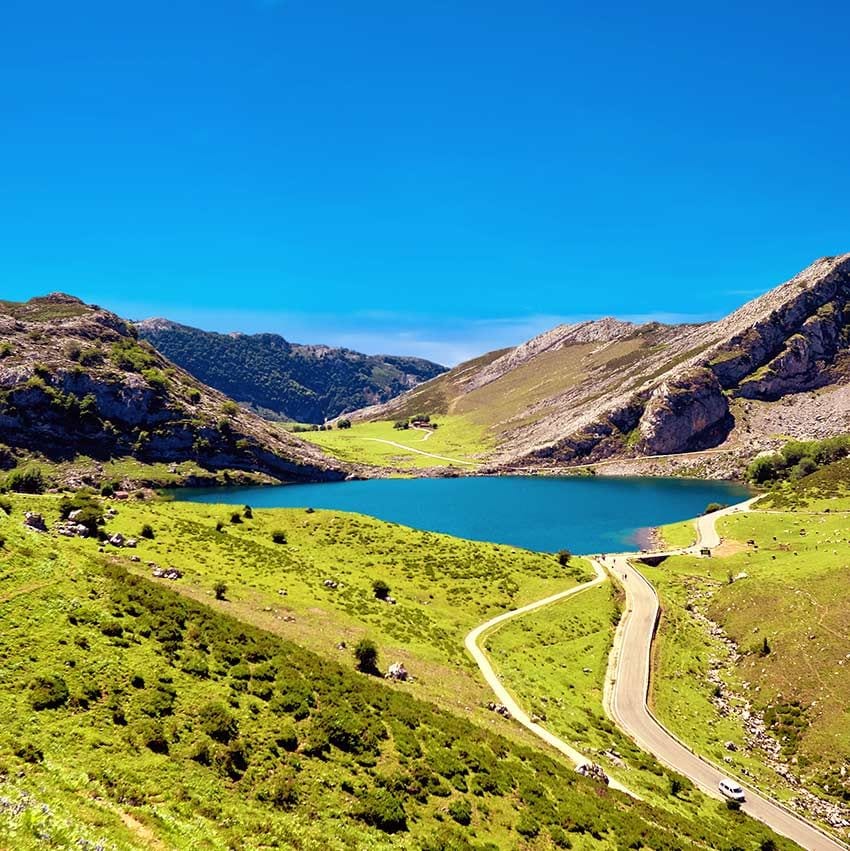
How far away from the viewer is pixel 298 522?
8619cm

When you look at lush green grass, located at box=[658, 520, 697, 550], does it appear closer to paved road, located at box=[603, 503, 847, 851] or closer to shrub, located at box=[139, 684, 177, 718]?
paved road, located at box=[603, 503, 847, 851]

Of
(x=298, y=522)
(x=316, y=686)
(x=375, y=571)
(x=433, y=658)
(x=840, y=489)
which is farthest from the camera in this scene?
(x=840, y=489)

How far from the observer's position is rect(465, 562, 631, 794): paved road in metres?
38.4

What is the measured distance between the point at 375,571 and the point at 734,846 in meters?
49.1

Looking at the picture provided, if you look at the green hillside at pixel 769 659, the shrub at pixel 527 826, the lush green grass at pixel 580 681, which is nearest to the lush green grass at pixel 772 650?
the green hillside at pixel 769 659

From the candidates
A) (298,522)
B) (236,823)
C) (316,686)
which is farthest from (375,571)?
(236,823)

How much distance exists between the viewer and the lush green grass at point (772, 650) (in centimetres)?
4584

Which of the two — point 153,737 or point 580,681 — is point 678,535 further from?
point 153,737

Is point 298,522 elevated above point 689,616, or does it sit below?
above

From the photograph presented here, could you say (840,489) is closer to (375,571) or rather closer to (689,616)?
(689,616)

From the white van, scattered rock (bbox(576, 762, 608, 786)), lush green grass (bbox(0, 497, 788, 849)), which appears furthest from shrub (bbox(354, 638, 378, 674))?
the white van

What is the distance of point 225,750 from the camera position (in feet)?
76.3

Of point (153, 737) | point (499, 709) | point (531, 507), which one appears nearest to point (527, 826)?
point (499, 709)

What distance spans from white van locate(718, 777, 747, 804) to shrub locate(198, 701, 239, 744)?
34172 mm
